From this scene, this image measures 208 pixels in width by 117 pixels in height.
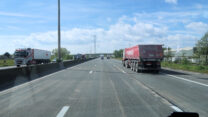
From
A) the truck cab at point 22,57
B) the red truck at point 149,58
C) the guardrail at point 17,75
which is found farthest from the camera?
the truck cab at point 22,57

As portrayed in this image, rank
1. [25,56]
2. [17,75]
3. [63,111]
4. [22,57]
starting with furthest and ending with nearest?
1. [25,56]
2. [22,57]
3. [17,75]
4. [63,111]

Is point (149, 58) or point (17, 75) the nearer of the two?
point (17, 75)

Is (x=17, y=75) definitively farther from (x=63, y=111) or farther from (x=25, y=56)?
(x=25, y=56)

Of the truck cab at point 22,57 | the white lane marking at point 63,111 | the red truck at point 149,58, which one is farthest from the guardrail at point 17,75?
the truck cab at point 22,57

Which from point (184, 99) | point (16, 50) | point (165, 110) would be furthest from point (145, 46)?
point (16, 50)

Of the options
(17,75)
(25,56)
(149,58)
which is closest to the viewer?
(17,75)

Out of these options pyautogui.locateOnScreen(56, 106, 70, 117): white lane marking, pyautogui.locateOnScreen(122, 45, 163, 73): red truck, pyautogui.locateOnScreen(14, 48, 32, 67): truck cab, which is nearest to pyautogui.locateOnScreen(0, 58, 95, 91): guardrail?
pyautogui.locateOnScreen(56, 106, 70, 117): white lane marking

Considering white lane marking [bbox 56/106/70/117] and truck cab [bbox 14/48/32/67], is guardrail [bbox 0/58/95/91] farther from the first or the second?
truck cab [bbox 14/48/32/67]

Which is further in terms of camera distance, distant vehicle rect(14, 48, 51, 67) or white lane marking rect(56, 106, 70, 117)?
distant vehicle rect(14, 48, 51, 67)

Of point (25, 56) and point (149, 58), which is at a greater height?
point (25, 56)

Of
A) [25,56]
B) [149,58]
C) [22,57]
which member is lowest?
[149,58]

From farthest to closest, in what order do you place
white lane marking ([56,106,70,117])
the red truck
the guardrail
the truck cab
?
the truck cab
the red truck
the guardrail
white lane marking ([56,106,70,117])

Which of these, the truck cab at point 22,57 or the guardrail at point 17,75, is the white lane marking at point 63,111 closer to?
the guardrail at point 17,75

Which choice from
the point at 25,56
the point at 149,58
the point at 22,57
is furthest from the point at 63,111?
the point at 25,56
